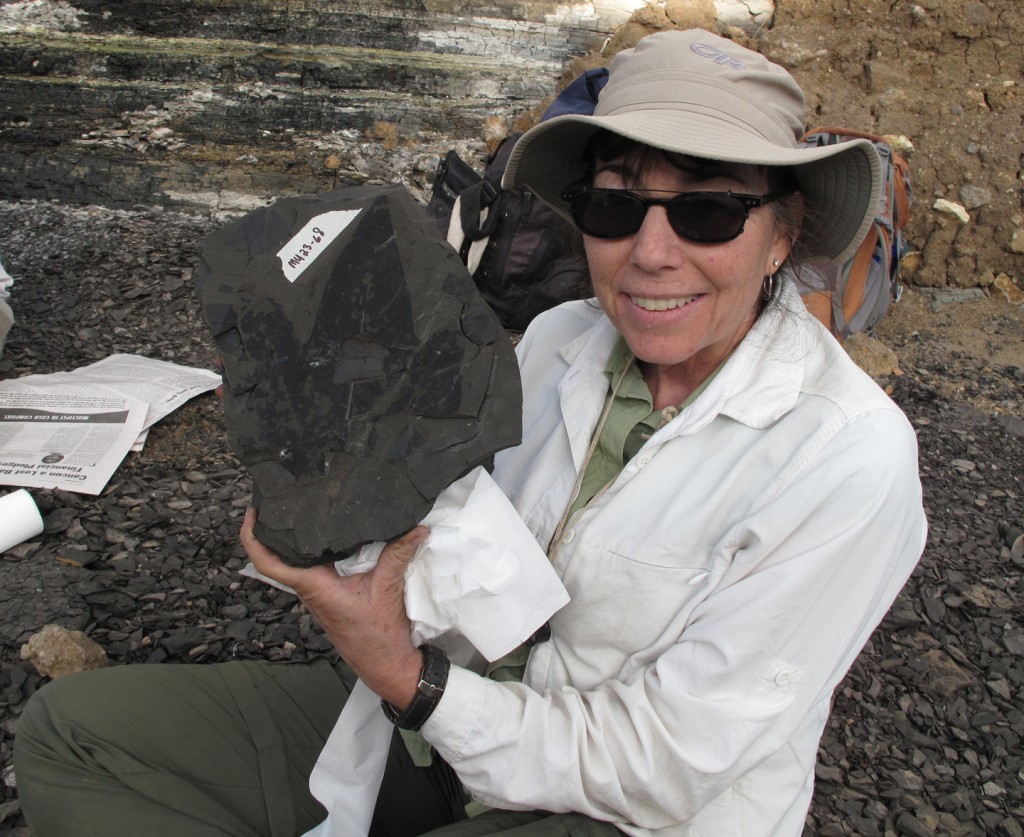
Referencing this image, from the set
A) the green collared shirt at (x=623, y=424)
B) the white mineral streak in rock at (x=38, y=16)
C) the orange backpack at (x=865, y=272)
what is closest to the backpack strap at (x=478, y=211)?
the orange backpack at (x=865, y=272)

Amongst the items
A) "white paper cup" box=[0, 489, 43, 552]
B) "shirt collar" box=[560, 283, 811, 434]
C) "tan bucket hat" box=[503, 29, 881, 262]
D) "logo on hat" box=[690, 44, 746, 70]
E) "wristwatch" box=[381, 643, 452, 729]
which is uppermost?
"logo on hat" box=[690, 44, 746, 70]

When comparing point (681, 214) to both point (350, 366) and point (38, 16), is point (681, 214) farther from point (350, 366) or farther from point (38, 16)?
point (38, 16)

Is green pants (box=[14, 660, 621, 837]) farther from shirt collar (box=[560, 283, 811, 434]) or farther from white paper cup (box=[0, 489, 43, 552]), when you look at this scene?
white paper cup (box=[0, 489, 43, 552])

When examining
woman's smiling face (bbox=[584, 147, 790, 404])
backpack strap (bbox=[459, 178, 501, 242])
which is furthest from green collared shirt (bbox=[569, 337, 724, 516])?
backpack strap (bbox=[459, 178, 501, 242])

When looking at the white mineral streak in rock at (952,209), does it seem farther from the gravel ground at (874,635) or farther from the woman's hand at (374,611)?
the woman's hand at (374,611)

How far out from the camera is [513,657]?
1567 mm

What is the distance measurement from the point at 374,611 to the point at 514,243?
2.89m

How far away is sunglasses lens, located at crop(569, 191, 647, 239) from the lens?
4.68 feet

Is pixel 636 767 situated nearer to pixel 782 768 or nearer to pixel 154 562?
pixel 782 768

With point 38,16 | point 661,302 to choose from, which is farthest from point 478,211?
point 38,16

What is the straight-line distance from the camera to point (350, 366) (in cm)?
144

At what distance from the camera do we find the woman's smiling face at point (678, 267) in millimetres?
1408

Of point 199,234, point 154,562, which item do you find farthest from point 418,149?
point 154,562

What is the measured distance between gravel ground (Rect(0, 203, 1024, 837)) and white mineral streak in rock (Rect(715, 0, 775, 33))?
3.01 metres
